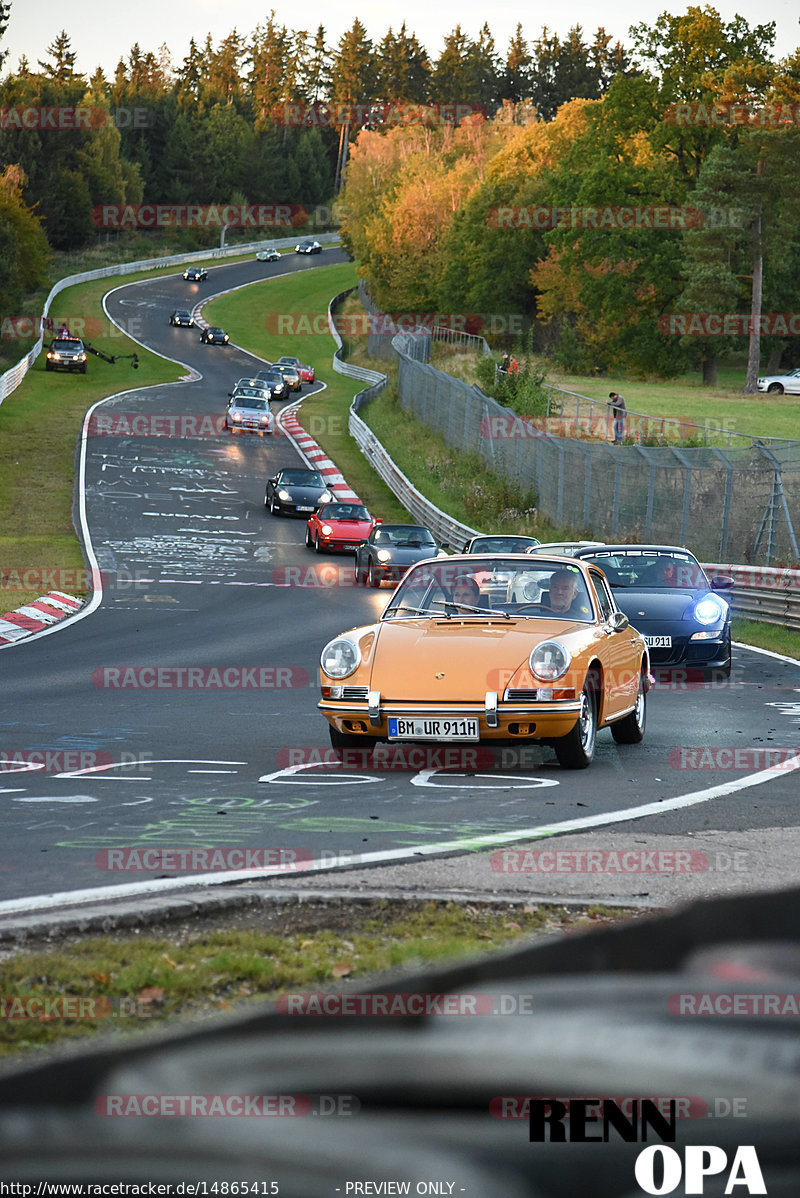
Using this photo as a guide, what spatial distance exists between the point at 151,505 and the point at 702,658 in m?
24.8

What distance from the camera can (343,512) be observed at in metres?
32.9

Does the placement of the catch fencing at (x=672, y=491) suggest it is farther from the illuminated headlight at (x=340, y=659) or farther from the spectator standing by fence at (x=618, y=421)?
the illuminated headlight at (x=340, y=659)

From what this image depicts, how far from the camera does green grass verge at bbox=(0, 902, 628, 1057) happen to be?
152 inches

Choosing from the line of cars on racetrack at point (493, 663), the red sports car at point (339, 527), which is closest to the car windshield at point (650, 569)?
the line of cars on racetrack at point (493, 663)

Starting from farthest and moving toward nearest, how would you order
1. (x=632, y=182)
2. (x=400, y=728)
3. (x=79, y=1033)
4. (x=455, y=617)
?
(x=632, y=182)
(x=455, y=617)
(x=400, y=728)
(x=79, y=1033)

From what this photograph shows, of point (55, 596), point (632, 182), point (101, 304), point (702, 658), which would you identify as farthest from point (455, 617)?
point (101, 304)

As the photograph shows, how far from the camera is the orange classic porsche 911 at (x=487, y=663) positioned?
9453mm

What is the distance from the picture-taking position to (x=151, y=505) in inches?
1510

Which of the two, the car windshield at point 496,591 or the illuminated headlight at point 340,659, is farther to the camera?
the car windshield at point 496,591

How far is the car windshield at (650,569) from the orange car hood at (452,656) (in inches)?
279

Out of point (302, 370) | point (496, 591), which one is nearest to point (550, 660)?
point (496, 591)

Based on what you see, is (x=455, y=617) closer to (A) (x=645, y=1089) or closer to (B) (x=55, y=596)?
(A) (x=645, y=1089)

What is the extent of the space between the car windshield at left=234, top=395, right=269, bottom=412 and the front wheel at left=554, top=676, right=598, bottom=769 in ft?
148

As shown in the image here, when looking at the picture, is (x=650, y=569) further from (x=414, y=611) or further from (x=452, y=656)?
(x=452, y=656)
